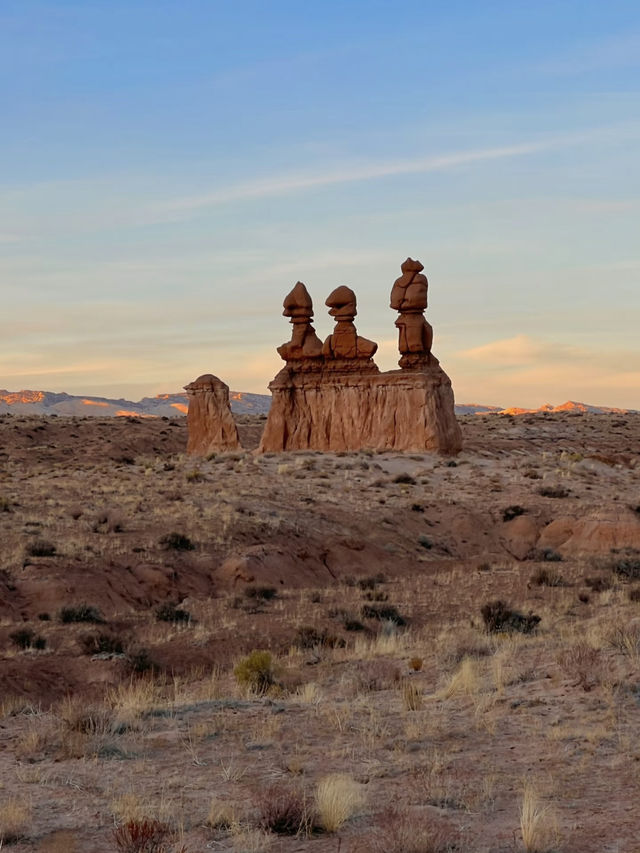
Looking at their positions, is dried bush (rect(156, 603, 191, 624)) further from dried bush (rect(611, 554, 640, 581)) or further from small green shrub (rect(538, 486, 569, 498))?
small green shrub (rect(538, 486, 569, 498))

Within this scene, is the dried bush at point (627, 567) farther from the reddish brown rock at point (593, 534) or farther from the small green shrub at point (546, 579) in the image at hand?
the reddish brown rock at point (593, 534)

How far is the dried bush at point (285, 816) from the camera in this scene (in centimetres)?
670

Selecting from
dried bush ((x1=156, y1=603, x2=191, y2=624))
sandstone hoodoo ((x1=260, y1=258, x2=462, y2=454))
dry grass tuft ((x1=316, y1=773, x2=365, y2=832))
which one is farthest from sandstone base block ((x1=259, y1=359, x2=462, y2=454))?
dry grass tuft ((x1=316, y1=773, x2=365, y2=832))

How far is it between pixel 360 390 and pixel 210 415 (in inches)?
310

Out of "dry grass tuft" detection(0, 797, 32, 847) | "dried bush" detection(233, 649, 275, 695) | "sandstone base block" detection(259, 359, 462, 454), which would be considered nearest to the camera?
"dry grass tuft" detection(0, 797, 32, 847)

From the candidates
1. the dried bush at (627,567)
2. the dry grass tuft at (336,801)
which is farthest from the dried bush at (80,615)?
the dried bush at (627,567)

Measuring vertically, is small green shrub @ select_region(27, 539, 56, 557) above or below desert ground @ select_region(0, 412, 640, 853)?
above

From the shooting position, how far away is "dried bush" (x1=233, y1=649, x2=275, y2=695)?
469 inches

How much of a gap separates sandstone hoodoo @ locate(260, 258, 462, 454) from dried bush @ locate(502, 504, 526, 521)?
8.52m

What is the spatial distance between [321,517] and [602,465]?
1721cm

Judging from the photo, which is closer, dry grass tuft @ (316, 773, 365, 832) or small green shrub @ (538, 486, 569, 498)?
dry grass tuft @ (316, 773, 365, 832)

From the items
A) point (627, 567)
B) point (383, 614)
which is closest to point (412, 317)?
point (627, 567)

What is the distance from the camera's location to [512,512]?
100ft

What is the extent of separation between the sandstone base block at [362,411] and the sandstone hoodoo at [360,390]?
0.13ft
